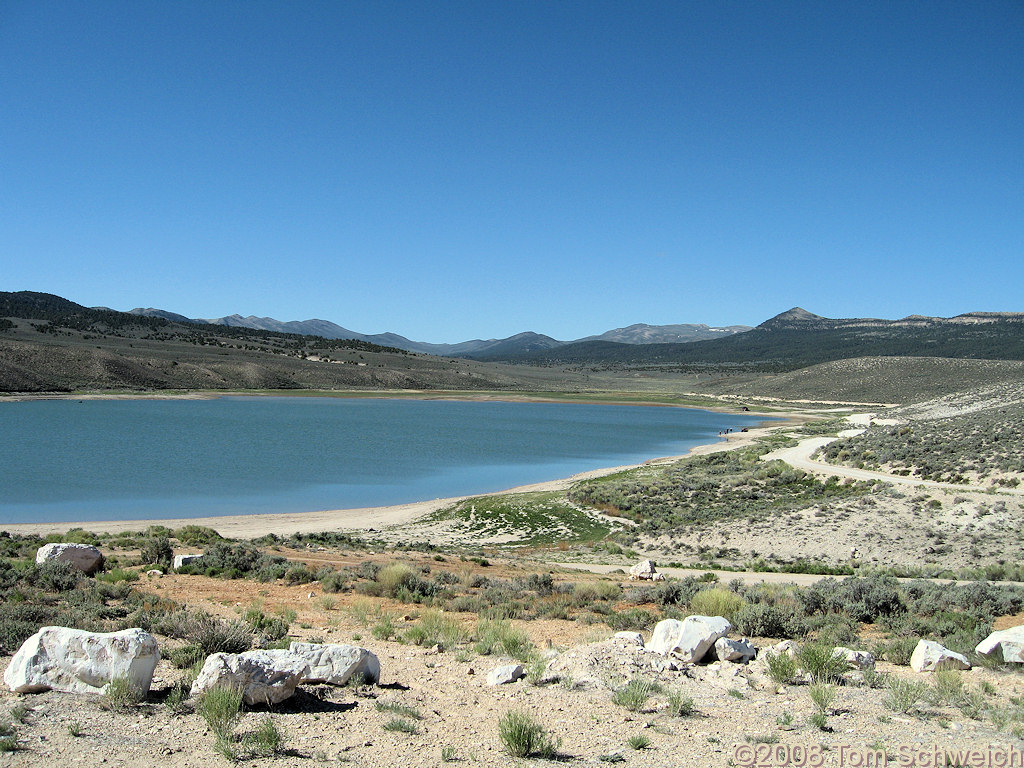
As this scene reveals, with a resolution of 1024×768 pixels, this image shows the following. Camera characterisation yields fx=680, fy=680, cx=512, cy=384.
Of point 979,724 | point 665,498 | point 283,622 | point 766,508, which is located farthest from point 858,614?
point 665,498

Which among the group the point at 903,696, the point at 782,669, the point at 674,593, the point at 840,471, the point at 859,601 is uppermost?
the point at 903,696

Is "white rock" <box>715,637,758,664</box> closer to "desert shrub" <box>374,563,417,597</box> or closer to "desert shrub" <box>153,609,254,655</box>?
"desert shrub" <box>153,609,254,655</box>

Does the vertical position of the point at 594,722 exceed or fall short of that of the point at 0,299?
it falls short

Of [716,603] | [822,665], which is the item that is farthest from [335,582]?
[822,665]

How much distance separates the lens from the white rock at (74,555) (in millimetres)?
11719

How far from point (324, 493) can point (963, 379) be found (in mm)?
87891

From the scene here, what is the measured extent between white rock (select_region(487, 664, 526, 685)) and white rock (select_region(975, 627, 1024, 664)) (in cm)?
531

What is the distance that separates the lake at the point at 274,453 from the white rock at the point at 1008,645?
2520 cm

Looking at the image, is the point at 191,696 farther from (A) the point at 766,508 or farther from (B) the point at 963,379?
(B) the point at 963,379

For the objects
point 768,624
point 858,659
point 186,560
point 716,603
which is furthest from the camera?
point 186,560

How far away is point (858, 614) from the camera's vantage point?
1066 cm

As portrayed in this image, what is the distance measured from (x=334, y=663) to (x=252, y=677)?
2.80ft

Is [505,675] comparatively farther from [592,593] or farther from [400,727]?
[592,593]

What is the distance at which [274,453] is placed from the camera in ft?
141
